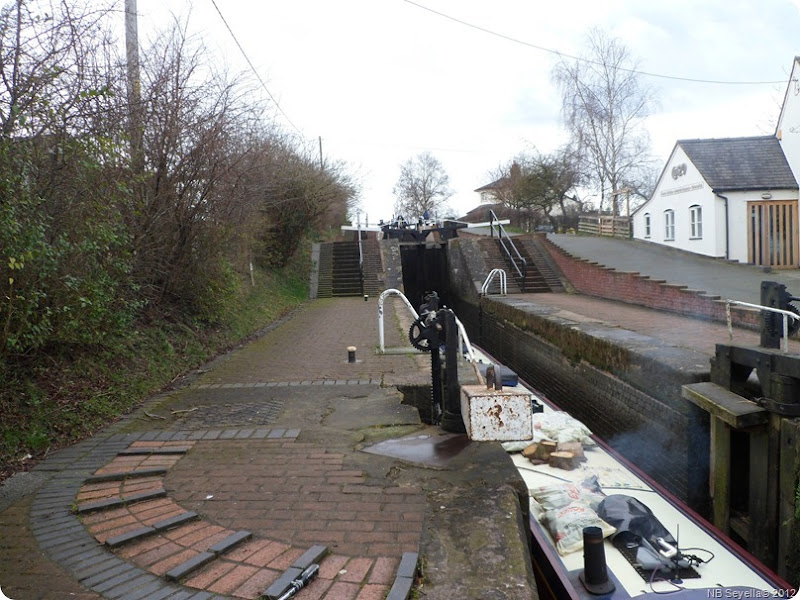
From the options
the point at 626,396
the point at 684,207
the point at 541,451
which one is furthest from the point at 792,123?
the point at 541,451

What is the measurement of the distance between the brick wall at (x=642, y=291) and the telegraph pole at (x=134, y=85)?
359 inches

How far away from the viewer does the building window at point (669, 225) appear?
803 inches

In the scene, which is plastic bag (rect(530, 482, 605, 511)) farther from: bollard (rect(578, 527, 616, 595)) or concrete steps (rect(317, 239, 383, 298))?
concrete steps (rect(317, 239, 383, 298))

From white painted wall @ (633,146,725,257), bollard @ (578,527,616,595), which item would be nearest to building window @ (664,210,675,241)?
white painted wall @ (633,146,725,257)

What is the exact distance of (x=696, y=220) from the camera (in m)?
18.6

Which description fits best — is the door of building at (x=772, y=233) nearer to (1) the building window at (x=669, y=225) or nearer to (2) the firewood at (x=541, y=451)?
(1) the building window at (x=669, y=225)

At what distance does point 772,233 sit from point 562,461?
15206mm

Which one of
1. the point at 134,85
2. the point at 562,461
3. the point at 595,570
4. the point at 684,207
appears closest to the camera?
the point at 595,570

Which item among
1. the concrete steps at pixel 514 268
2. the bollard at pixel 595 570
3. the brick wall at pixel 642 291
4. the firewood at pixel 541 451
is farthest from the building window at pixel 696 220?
the bollard at pixel 595 570

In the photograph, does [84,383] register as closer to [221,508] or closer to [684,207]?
[221,508]

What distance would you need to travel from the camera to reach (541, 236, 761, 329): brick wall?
34.4 feet

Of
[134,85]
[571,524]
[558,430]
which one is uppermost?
[134,85]

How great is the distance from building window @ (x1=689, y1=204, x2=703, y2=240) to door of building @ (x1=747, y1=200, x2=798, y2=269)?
1.44 meters

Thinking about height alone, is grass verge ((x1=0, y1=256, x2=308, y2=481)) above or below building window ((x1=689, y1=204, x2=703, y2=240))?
below
